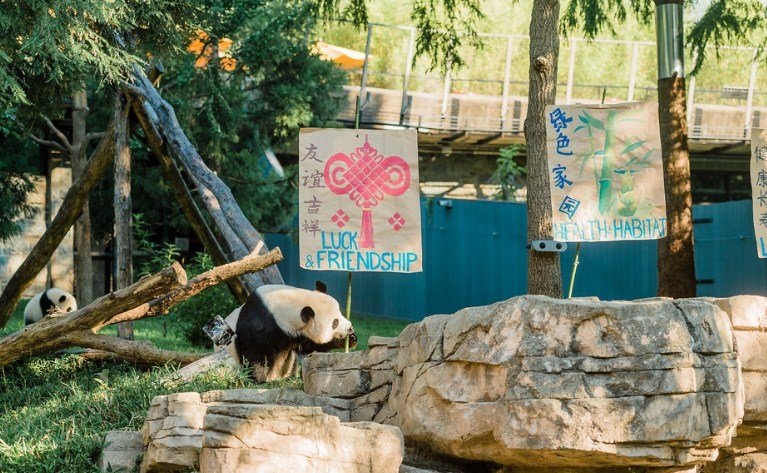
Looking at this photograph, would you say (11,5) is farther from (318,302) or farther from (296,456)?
(296,456)

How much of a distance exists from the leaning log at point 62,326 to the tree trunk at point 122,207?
1.49 meters

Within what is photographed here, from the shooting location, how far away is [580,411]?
5680 mm

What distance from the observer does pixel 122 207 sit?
10453 millimetres

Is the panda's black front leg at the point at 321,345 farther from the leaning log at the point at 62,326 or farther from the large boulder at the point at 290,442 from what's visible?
the large boulder at the point at 290,442

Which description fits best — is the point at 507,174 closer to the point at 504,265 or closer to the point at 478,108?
the point at 478,108

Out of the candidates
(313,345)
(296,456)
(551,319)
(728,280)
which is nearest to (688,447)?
(551,319)

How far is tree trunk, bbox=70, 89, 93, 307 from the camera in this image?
15.9 metres

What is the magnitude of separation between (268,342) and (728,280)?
25.7 feet

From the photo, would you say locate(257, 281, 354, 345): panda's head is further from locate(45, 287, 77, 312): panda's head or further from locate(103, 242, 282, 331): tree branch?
locate(45, 287, 77, 312): panda's head

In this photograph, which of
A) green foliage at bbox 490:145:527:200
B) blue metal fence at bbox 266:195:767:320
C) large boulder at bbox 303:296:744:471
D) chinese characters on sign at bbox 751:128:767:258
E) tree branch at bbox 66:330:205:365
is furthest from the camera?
green foliage at bbox 490:145:527:200

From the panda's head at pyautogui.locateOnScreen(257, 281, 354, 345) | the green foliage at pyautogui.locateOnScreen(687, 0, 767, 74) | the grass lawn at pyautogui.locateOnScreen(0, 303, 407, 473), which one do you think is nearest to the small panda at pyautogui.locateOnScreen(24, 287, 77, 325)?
the grass lawn at pyautogui.locateOnScreen(0, 303, 407, 473)

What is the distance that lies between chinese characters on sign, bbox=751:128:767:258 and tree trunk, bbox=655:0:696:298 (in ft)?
2.47

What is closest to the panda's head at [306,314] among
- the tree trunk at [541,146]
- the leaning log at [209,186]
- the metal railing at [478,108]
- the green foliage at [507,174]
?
the leaning log at [209,186]

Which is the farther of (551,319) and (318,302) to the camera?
(318,302)
